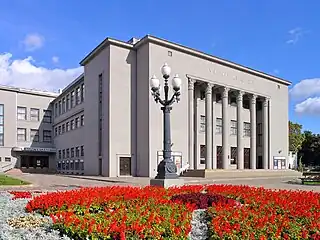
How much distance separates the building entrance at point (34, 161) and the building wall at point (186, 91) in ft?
99.2

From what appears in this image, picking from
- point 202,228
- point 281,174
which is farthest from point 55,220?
point 281,174

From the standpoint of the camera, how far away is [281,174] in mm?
39531

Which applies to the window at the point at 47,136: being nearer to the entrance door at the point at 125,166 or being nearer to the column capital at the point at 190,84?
the entrance door at the point at 125,166

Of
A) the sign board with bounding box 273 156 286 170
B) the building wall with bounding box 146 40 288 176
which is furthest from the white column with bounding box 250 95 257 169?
the sign board with bounding box 273 156 286 170

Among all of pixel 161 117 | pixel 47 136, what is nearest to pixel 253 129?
pixel 161 117

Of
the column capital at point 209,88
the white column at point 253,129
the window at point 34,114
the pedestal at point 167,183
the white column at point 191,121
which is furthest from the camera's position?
the window at point 34,114

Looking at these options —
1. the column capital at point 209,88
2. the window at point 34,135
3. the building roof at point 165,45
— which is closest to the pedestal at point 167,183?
the building roof at point 165,45

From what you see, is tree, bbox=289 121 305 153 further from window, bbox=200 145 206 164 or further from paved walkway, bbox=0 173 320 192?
paved walkway, bbox=0 173 320 192

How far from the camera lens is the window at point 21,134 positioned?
2275 inches

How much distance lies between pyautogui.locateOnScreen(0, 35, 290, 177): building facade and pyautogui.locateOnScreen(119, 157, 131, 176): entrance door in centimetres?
10

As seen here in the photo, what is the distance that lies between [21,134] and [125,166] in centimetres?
2937

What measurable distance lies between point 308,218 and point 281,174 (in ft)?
116

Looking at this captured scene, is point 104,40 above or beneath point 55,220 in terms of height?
above

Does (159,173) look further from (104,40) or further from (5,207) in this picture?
(104,40)
